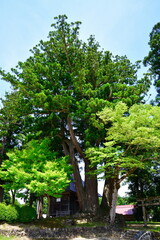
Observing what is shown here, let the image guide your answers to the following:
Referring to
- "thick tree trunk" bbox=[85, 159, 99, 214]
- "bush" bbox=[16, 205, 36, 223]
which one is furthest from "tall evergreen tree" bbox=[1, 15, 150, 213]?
"bush" bbox=[16, 205, 36, 223]

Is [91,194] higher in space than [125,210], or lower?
higher

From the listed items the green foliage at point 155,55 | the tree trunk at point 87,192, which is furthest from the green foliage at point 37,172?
the green foliage at point 155,55

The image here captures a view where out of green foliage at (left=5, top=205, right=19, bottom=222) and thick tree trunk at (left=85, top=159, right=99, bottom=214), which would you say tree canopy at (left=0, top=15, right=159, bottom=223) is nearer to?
thick tree trunk at (left=85, top=159, right=99, bottom=214)

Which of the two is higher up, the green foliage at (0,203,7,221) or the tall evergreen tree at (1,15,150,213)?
the tall evergreen tree at (1,15,150,213)

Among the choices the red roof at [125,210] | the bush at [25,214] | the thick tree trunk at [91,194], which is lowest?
the red roof at [125,210]

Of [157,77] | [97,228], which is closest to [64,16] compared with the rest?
[157,77]

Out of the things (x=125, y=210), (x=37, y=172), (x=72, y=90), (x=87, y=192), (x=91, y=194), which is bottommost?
(x=125, y=210)

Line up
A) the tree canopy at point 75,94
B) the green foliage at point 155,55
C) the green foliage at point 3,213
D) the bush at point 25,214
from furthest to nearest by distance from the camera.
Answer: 1. the green foliage at point 155,55
2. the tree canopy at point 75,94
3. the bush at point 25,214
4. the green foliage at point 3,213

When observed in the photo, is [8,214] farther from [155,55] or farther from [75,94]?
[155,55]

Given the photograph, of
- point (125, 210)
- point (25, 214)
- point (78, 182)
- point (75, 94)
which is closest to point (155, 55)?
point (75, 94)

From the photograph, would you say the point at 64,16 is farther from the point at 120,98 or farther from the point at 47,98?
the point at 120,98

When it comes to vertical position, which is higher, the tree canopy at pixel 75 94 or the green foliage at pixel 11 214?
the tree canopy at pixel 75 94

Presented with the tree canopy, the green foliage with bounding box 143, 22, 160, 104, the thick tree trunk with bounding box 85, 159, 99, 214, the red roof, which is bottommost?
the red roof

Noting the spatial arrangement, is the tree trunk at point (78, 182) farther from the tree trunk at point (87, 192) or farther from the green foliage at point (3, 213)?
the green foliage at point (3, 213)
